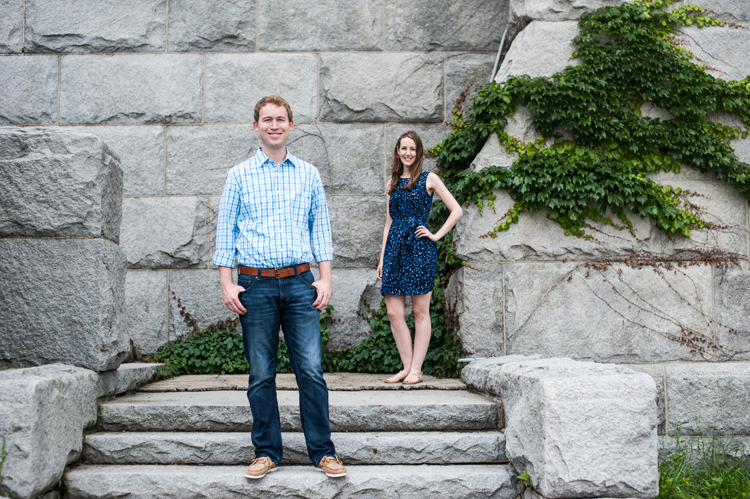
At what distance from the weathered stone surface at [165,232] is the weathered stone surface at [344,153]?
3.81 feet

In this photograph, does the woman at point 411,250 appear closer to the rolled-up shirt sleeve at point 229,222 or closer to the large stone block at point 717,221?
the rolled-up shirt sleeve at point 229,222

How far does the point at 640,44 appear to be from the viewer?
4566mm

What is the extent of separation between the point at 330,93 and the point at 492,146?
1782mm

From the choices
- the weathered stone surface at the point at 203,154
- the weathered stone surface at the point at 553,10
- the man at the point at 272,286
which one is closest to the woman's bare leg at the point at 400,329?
the man at the point at 272,286

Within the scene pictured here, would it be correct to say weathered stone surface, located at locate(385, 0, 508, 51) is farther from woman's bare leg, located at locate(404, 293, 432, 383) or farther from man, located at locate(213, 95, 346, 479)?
man, located at locate(213, 95, 346, 479)

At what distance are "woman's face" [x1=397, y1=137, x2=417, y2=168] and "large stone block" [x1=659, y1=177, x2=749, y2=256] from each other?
6.99 ft

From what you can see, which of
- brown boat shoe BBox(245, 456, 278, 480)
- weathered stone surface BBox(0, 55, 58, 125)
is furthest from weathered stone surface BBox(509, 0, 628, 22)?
weathered stone surface BBox(0, 55, 58, 125)

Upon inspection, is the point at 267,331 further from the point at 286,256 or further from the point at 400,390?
the point at 400,390

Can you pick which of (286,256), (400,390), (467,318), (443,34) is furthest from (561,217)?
(286,256)

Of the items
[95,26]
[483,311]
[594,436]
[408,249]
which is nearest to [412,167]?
[408,249]

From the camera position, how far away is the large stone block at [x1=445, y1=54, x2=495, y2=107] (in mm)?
5609

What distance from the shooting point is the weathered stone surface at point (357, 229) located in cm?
544

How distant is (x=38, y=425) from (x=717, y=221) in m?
4.80

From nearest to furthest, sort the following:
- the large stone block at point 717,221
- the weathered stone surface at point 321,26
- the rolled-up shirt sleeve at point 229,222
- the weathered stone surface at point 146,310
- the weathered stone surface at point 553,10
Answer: the rolled-up shirt sleeve at point 229,222
the large stone block at point 717,221
the weathered stone surface at point 553,10
the weathered stone surface at point 146,310
the weathered stone surface at point 321,26
